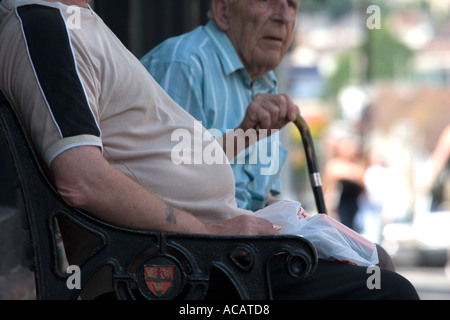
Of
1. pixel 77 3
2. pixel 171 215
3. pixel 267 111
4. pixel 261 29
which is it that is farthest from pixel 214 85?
pixel 171 215

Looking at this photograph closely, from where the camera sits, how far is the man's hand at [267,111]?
2434 millimetres

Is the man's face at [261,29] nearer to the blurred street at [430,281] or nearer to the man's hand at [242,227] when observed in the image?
the man's hand at [242,227]

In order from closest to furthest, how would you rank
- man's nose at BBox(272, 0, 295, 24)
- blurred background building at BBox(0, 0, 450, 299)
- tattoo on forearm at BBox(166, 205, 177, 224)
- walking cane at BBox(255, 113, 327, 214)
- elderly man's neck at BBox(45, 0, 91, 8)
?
tattoo on forearm at BBox(166, 205, 177, 224) → elderly man's neck at BBox(45, 0, 91, 8) → walking cane at BBox(255, 113, 327, 214) → man's nose at BBox(272, 0, 295, 24) → blurred background building at BBox(0, 0, 450, 299)

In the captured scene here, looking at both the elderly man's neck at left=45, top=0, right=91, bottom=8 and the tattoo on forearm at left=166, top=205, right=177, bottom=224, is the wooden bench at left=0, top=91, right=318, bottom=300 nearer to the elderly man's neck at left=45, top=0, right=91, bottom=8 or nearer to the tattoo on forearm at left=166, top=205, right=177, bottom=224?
the tattoo on forearm at left=166, top=205, right=177, bottom=224

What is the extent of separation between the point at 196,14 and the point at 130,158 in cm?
488

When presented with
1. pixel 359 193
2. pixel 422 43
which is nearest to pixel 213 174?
pixel 359 193

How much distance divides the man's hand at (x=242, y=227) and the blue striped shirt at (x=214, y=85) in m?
0.94

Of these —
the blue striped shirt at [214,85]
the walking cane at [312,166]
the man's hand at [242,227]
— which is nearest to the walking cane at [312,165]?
the walking cane at [312,166]

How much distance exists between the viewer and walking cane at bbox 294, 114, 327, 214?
283 cm

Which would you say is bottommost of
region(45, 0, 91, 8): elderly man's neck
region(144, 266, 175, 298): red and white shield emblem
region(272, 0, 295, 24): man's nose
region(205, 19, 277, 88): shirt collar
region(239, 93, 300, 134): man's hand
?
region(144, 266, 175, 298): red and white shield emblem

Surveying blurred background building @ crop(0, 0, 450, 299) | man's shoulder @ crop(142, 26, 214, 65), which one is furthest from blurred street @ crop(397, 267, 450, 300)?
man's shoulder @ crop(142, 26, 214, 65)

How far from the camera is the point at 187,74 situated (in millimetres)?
2879

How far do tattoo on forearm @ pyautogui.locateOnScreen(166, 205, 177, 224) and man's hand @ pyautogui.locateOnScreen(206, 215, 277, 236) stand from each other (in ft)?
0.33
